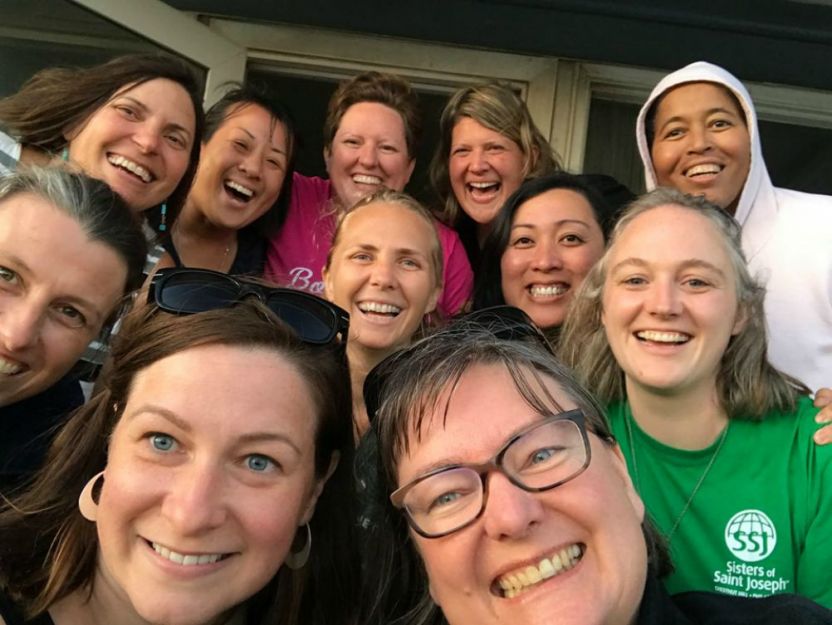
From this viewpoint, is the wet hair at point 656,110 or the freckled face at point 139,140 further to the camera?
the wet hair at point 656,110

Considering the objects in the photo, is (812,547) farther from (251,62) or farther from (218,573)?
(251,62)

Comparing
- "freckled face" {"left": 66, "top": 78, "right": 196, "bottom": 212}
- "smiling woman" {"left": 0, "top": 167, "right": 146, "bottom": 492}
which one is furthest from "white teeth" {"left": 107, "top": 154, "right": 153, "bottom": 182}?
"smiling woman" {"left": 0, "top": 167, "right": 146, "bottom": 492}

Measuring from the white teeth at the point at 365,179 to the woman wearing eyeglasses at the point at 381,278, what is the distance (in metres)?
0.57

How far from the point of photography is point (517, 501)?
1320 millimetres

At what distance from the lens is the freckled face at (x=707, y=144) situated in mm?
2930

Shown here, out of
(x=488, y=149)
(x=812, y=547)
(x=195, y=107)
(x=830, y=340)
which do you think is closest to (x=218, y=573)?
(x=812, y=547)

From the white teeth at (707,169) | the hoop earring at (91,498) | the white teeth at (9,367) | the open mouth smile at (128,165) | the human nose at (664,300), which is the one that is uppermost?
the white teeth at (707,169)

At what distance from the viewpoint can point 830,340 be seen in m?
2.72

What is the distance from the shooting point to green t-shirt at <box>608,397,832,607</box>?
188 centimetres

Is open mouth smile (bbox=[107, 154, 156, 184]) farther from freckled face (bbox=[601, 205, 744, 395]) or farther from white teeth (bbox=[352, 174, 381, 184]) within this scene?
freckled face (bbox=[601, 205, 744, 395])

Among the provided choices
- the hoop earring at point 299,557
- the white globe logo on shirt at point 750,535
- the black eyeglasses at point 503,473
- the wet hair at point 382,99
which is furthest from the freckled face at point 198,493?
the wet hair at point 382,99

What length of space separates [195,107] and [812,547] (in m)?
2.36

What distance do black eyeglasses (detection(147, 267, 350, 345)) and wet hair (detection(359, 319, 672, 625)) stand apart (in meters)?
0.16

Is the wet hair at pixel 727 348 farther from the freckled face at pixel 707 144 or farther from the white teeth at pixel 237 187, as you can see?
the white teeth at pixel 237 187
